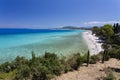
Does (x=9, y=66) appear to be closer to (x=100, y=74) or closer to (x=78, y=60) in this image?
(x=78, y=60)

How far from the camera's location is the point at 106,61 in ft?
48.5

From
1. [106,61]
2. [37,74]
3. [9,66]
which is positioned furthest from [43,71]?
[106,61]

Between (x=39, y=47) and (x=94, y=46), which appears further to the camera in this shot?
(x=94, y=46)

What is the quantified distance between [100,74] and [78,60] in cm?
235

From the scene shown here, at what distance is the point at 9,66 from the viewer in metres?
11.5

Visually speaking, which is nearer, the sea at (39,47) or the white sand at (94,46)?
the sea at (39,47)

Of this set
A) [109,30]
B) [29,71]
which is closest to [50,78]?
[29,71]

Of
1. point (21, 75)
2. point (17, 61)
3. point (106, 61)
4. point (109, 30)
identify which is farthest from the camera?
point (109, 30)

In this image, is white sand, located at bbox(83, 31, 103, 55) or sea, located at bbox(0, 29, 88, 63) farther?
white sand, located at bbox(83, 31, 103, 55)

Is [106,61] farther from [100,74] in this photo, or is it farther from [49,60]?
[49,60]

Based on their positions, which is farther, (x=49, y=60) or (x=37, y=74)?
(x=49, y=60)

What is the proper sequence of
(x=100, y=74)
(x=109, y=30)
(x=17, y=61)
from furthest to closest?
(x=109, y=30), (x=17, y=61), (x=100, y=74)

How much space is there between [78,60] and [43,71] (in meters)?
3.79

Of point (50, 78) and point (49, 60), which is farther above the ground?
point (49, 60)
